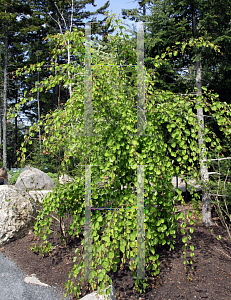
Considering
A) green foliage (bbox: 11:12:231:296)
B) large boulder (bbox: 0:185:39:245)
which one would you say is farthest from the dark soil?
green foliage (bbox: 11:12:231:296)

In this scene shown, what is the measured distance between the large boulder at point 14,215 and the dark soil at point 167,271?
0.15m

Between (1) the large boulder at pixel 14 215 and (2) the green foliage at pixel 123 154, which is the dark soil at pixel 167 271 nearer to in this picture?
(1) the large boulder at pixel 14 215

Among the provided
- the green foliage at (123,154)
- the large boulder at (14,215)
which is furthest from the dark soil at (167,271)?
the green foliage at (123,154)

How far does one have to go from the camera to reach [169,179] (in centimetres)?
203

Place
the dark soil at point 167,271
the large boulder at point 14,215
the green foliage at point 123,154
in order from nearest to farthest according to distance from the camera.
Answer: the green foliage at point 123,154 < the dark soil at point 167,271 < the large boulder at point 14,215

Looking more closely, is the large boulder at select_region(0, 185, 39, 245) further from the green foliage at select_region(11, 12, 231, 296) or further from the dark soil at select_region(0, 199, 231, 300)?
the green foliage at select_region(11, 12, 231, 296)

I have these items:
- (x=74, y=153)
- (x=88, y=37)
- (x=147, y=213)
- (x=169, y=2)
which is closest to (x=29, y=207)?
(x=74, y=153)

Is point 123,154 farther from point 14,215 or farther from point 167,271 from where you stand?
point 14,215

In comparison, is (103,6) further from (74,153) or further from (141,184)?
(141,184)

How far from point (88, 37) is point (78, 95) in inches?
19.2

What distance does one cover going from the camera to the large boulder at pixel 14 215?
3.69 metres

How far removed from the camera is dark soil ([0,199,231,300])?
7.47ft

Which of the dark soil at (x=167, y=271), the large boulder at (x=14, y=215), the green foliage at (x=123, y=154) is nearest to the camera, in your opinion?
the green foliage at (x=123, y=154)

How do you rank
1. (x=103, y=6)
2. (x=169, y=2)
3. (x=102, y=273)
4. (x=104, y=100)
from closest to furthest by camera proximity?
(x=102, y=273) → (x=104, y=100) → (x=169, y=2) → (x=103, y=6)
